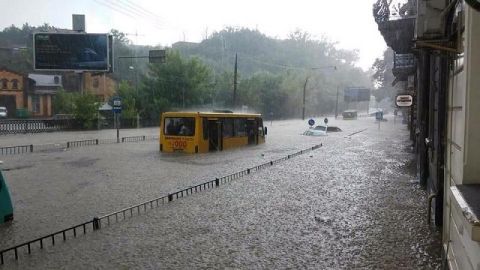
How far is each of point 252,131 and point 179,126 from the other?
6.91 meters

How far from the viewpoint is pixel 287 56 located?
420 feet

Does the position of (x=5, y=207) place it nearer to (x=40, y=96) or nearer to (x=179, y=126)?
(x=179, y=126)

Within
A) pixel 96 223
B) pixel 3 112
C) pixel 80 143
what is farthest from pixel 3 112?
pixel 96 223

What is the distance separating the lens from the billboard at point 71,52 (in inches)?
1368

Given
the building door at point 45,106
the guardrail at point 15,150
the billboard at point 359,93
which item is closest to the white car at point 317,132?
the guardrail at point 15,150

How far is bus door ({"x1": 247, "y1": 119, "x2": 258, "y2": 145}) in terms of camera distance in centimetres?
2623

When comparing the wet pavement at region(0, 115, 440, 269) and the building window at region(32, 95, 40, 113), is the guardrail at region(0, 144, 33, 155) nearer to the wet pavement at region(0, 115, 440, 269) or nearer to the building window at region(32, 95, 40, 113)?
the wet pavement at region(0, 115, 440, 269)

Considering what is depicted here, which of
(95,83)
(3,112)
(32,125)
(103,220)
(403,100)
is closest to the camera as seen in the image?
(103,220)

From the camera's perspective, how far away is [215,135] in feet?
72.0

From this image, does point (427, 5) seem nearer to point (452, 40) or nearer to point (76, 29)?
point (452, 40)

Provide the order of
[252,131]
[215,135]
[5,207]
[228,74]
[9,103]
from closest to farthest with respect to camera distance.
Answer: [5,207]
[215,135]
[252,131]
[9,103]
[228,74]

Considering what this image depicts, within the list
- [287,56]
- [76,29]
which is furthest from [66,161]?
[287,56]

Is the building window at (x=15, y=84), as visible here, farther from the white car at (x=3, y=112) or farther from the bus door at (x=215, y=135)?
the bus door at (x=215, y=135)

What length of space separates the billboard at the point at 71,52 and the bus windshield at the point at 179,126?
59.4 feet
